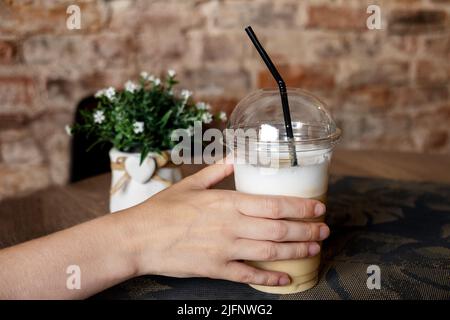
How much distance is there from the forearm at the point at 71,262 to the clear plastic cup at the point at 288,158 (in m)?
0.16

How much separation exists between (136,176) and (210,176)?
0.19 m

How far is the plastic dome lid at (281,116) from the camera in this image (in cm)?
71

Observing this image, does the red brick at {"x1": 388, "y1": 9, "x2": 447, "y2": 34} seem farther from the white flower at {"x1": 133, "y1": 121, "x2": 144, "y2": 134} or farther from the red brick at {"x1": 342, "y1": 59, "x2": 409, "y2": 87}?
the white flower at {"x1": 133, "y1": 121, "x2": 144, "y2": 134}

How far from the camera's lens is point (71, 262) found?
626mm

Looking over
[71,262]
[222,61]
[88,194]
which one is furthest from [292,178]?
[222,61]

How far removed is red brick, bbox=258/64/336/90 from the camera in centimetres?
174

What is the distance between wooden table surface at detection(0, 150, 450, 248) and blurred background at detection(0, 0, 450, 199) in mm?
436

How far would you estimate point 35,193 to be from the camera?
1.09m

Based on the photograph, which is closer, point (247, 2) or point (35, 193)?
point (35, 193)

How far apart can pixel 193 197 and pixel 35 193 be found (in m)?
0.56

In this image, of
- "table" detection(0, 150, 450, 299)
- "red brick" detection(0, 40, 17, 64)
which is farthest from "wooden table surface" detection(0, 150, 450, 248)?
"red brick" detection(0, 40, 17, 64)

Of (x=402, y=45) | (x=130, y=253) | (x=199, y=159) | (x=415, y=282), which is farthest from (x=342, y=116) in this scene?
(x=130, y=253)
